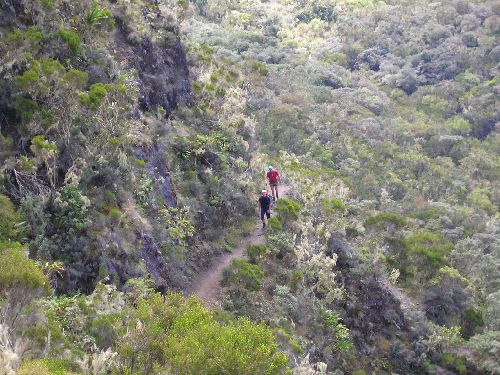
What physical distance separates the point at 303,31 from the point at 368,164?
29.0 m

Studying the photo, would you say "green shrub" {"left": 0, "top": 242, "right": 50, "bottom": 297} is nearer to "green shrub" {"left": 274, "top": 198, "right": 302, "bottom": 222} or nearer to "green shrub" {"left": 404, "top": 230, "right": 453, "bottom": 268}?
"green shrub" {"left": 274, "top": 198, "right": 302, "bottom": 222}

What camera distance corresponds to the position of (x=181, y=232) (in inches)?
476

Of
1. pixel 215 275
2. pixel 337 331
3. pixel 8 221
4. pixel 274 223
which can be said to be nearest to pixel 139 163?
pixel 215 275

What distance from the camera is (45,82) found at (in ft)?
31.4

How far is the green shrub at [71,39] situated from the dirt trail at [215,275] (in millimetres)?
5311

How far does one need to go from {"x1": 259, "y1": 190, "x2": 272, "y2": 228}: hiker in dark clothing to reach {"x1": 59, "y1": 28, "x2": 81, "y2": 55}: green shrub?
5.54 metres

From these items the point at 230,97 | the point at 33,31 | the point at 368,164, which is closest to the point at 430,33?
the point at 368,164

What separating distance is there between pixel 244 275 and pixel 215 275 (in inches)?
32.2

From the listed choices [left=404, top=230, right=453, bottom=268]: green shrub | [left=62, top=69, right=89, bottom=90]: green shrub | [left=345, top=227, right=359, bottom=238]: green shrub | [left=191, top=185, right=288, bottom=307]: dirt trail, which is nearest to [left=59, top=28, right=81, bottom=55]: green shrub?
[left=62, top=69, right=89, bottom=90]: green shrub

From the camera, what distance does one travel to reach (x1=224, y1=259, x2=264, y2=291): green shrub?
1206cm

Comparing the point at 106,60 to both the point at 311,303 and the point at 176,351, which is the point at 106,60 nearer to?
the point at 311,303

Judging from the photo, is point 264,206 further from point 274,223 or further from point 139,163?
point 139,163

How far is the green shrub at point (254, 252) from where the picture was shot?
1314 cm

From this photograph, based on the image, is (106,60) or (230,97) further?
(230,97)
